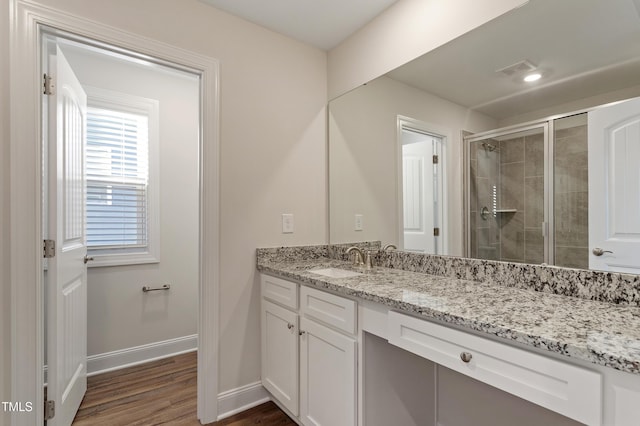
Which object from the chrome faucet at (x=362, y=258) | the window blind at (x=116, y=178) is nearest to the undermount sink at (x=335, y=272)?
the chrome faucet at (x=362, y=258)

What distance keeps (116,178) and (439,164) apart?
8.18 ft

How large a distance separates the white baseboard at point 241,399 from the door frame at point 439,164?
50.9 inches

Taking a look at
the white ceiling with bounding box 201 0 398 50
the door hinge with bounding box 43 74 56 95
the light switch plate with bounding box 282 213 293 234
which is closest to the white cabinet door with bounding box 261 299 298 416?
the light switch plate with bounding box 282 213 293 234

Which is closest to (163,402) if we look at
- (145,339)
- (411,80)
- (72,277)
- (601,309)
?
(145,339)

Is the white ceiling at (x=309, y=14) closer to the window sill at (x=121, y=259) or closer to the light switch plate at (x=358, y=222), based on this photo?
the light switch plate at (x=358, y=222)

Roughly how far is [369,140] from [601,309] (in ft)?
5.05

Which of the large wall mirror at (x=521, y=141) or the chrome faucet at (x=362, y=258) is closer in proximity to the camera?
the large wall mirror at (x=521, y=141)

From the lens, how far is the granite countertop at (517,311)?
760 millimetres

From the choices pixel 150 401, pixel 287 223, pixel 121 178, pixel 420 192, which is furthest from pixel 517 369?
pixel 121 178

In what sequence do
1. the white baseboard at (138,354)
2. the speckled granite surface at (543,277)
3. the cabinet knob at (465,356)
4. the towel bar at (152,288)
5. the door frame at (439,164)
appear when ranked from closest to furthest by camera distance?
the cabinet knob at (465,356) < the speckled granite surface at (543,277) < the door frame at (439,164) < the white baseboard at (138,354) < the towel bar at (152,288)

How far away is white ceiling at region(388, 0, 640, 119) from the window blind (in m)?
2.40

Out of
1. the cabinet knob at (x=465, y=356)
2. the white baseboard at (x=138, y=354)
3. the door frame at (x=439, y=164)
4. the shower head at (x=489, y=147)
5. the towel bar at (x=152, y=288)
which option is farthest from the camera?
the towel bar at (x=152, y=288)

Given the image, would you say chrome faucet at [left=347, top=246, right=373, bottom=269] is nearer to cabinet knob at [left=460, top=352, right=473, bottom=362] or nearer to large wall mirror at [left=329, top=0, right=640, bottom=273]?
large wall mirror at [left=329, top=0, right=640, bottom=273]

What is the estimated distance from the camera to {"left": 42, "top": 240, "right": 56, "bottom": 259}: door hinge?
4.99 feet
